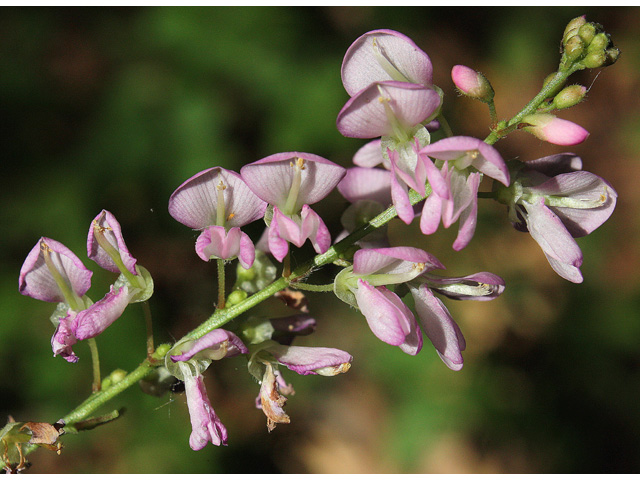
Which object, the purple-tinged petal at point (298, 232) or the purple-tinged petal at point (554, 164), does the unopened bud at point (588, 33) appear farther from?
the purple-tinged petal at point (298, 232)

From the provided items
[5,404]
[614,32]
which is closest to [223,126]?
[5,404]

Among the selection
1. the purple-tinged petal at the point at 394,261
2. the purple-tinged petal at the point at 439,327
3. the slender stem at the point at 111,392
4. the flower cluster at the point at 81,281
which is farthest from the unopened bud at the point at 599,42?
the slender stem at the point at 111,392

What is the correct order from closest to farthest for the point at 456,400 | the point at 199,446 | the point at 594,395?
the point at 199,446 < the point at 456,400 < the point at 594,395

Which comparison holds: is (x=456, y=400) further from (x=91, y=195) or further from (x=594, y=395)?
(x=91, y=195)

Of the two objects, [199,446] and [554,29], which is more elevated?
[554,29]

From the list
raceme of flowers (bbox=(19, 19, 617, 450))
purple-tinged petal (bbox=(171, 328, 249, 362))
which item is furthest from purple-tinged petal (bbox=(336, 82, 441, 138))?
purple-tinged petal (bbox=(171, 328, 249, 362))

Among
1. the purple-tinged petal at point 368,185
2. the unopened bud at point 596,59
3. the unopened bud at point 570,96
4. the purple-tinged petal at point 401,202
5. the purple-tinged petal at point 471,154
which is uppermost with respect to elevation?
the unopened bud at point 596,59

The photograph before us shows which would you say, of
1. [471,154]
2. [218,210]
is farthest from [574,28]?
[218,210]
